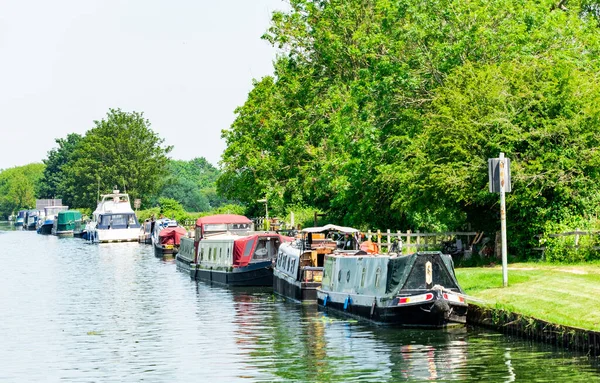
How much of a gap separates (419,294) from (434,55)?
22082mm

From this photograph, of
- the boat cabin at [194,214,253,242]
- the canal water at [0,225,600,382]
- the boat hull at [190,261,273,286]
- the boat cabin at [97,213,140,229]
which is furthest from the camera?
the boat cabin at [97,213,140,229]

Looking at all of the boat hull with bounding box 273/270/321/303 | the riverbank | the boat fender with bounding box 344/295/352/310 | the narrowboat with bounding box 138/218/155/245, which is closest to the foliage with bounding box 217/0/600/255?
the riverbank

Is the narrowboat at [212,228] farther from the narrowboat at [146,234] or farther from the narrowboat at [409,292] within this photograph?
the narrowboat at [146,234]

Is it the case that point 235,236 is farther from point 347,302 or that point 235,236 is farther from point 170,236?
point 170,236

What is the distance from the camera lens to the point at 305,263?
141 feet

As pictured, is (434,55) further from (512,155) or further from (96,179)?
(96,179)

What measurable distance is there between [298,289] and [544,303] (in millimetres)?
16704

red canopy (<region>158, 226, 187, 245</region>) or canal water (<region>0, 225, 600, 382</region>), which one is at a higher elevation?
red canopy (<region>158, 226, 187, 245</region>)

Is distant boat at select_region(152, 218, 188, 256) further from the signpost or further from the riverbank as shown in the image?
the signpost

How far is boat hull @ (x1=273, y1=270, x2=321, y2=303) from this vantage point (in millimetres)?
42188

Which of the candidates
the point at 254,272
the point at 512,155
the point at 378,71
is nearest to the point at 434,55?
the point at 378,71

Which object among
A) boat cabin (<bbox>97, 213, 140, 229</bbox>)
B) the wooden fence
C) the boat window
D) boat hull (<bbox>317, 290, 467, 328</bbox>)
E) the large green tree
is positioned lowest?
boat hull (<bbox>317, 290, 467, 328</bbox>)

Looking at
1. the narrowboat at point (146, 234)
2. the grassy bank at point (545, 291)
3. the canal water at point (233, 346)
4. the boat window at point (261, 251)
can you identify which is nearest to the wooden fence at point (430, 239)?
the boat window at point (261, 251)

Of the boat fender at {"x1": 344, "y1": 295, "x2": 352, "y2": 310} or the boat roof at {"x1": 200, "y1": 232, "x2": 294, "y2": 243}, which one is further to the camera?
the boat roof at {"x1": 200, "y1": 232, "x2": 294, "y2": 243}
